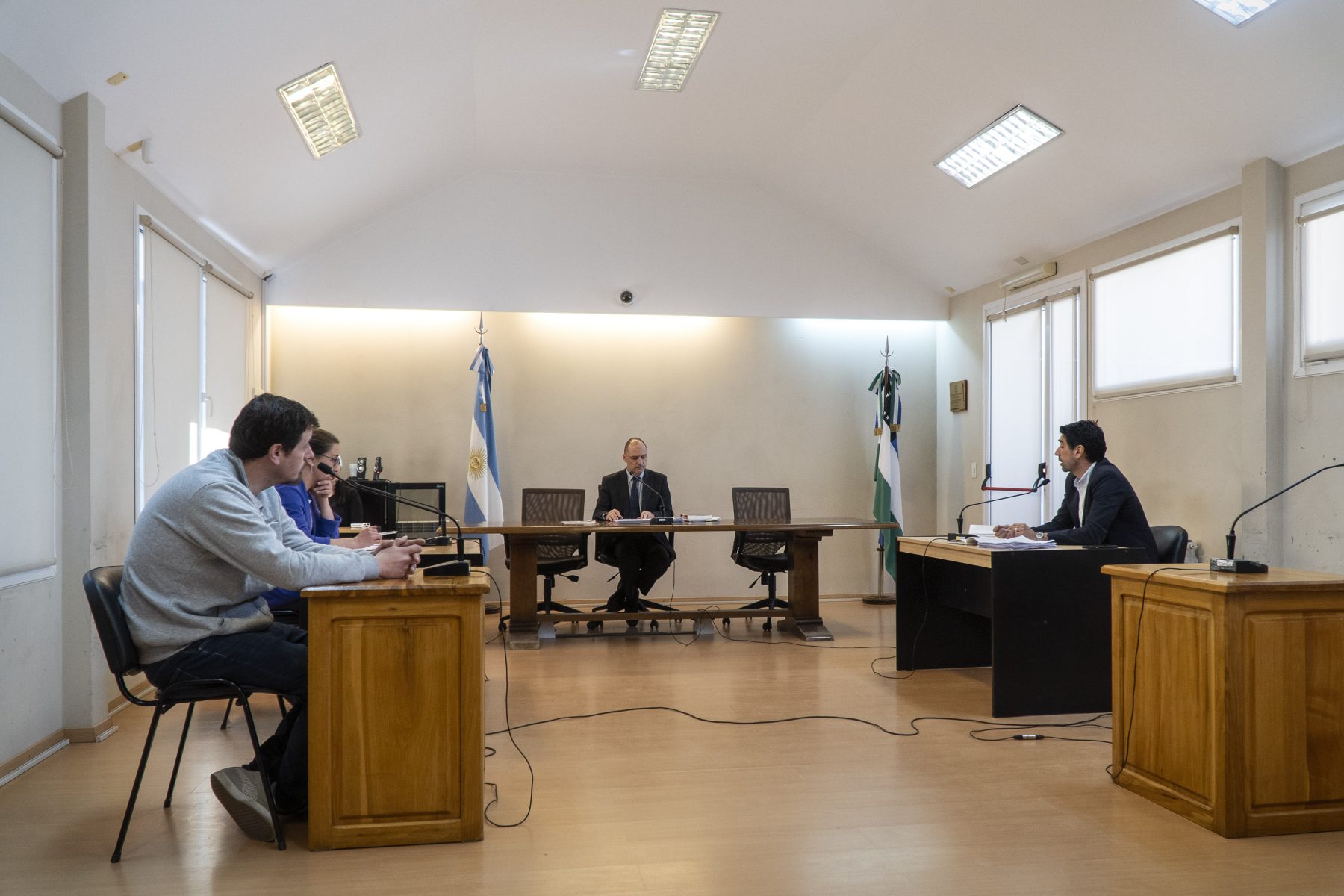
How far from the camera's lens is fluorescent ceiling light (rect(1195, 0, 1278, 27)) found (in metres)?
3.90

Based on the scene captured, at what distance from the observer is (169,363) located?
4.93 meters

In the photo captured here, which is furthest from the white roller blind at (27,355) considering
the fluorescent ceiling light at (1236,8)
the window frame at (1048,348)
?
the window frame at (1048,348)

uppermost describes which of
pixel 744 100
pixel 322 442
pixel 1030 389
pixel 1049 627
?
pixel 744 100

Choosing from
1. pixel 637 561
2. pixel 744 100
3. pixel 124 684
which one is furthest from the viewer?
pixel 637 561

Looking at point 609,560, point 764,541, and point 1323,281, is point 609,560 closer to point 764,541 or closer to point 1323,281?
point 764,541

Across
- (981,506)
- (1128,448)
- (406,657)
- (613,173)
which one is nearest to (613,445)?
(613,173)

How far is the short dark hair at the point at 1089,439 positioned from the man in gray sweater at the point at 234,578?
342cm

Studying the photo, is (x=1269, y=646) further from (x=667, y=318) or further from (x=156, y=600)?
(x=667, y=318)

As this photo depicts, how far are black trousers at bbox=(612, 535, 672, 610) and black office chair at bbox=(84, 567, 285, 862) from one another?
389cm

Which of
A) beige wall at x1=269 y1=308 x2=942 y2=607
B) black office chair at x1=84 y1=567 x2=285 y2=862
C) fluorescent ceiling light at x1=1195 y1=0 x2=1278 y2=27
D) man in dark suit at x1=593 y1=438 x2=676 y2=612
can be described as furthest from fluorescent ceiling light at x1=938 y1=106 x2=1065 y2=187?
black office chair at x1=84 y1=567 x2=285 y2=862

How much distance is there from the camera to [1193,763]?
280 cm

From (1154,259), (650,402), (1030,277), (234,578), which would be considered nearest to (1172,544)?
(1154,259)

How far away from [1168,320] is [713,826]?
169 inches

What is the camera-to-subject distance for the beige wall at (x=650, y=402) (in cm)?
750
